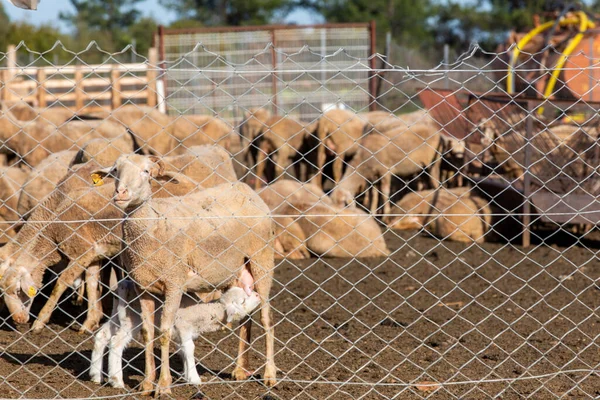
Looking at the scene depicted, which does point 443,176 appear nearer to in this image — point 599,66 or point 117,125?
point 117,125

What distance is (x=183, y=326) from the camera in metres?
4.98

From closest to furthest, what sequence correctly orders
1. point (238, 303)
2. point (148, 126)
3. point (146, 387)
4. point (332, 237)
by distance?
point (146, 387)
point (238, 303)
point (332, 237)
point (148, 126)

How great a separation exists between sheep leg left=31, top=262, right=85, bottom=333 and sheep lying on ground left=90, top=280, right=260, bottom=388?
1.29 m

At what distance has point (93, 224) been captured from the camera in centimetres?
623

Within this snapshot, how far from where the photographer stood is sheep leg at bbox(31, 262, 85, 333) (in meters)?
6.33

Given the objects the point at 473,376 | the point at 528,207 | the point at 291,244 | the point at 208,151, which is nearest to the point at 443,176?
the point at 528,207

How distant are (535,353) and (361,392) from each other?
1496 mm

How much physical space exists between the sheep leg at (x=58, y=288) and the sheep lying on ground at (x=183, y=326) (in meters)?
1.29

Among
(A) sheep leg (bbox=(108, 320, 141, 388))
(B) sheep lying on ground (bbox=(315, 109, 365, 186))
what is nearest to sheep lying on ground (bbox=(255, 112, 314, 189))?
(B) sheep lying on ground (bbox=(315, 109, 365, 186))

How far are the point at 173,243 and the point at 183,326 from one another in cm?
51

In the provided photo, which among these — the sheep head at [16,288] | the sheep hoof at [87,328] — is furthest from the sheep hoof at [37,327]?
the sheep hoof at [87,328]

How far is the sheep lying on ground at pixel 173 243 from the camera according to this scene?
480cm

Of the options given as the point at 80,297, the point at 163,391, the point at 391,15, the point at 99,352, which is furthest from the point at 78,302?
the point at 391,15

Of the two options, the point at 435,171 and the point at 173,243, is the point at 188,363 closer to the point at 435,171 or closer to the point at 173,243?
the point at 173,243
